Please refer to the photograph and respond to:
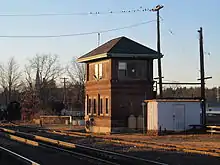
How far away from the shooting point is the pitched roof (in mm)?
42000

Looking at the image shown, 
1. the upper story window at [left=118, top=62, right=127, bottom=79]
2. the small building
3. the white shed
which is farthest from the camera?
the upper story window at [left=118, top=62, right=127, bottom=79]

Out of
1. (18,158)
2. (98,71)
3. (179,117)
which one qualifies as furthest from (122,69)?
(18,158)

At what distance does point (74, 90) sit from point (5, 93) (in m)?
25.0

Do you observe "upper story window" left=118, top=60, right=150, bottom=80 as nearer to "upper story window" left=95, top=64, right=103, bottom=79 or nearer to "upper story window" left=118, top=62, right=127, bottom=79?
"upper story window" left=118, top=62, right=127, bottom=79

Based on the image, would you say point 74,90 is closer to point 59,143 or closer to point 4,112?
point 4,112

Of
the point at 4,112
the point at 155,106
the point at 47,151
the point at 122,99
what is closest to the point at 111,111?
the point at 122,99

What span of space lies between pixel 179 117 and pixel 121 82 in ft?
23.3

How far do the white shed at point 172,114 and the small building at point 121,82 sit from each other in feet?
16.1

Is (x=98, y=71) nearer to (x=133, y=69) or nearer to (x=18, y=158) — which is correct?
(x=133, y=69)

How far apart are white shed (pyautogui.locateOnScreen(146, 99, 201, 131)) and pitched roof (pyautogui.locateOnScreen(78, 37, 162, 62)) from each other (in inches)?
247

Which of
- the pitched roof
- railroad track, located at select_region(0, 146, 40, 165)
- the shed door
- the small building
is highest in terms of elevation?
the pitched roof

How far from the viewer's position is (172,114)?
3691cm

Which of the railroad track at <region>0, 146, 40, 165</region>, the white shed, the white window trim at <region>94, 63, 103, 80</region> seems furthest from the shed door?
the railroad track at <region>0, 146, 40, 165</region>

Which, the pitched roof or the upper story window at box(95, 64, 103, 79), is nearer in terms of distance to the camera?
the pitched roof
